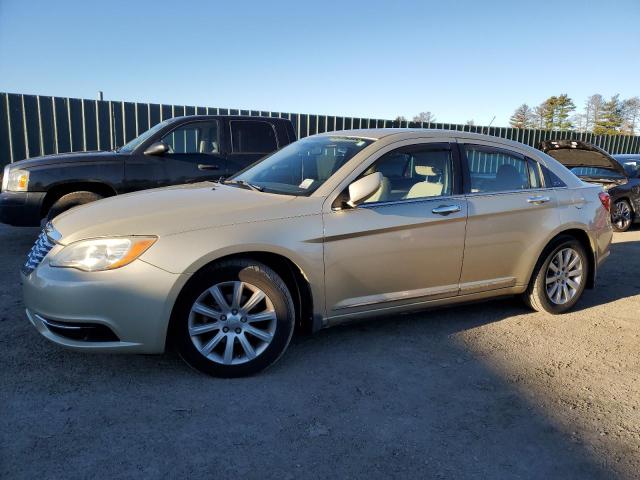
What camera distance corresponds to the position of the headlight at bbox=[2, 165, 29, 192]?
621 centimetres

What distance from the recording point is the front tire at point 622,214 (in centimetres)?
945

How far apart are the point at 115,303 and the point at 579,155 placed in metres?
8.42

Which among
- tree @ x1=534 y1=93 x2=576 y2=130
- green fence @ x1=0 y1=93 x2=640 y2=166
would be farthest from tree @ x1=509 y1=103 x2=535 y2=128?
green fence @ x1=0 y1=93 x2=640 y2=166

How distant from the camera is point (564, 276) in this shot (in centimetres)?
467

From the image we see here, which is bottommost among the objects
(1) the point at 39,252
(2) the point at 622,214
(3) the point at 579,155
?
(2) the point at 622,214

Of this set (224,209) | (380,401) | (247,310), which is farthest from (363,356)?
(224,209)

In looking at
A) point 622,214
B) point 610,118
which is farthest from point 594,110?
point 622,214

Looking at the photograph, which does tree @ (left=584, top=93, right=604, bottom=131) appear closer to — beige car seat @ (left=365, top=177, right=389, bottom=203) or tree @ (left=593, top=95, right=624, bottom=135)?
tree @ (left=593, top=95, right=624, bottom=135)

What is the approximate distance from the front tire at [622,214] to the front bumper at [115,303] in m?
9.00

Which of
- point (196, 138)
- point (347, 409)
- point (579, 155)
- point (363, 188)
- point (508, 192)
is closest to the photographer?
point (347, 409)

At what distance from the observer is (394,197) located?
3.79 meters

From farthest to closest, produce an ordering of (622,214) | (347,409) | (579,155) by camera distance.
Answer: (622,214) → (579,155) → (347,409)

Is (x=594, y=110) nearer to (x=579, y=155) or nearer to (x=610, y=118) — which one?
(x=610, y=118)

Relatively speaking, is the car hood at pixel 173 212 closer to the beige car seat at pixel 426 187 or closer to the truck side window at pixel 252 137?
the beige car seat at pixel 426 187
